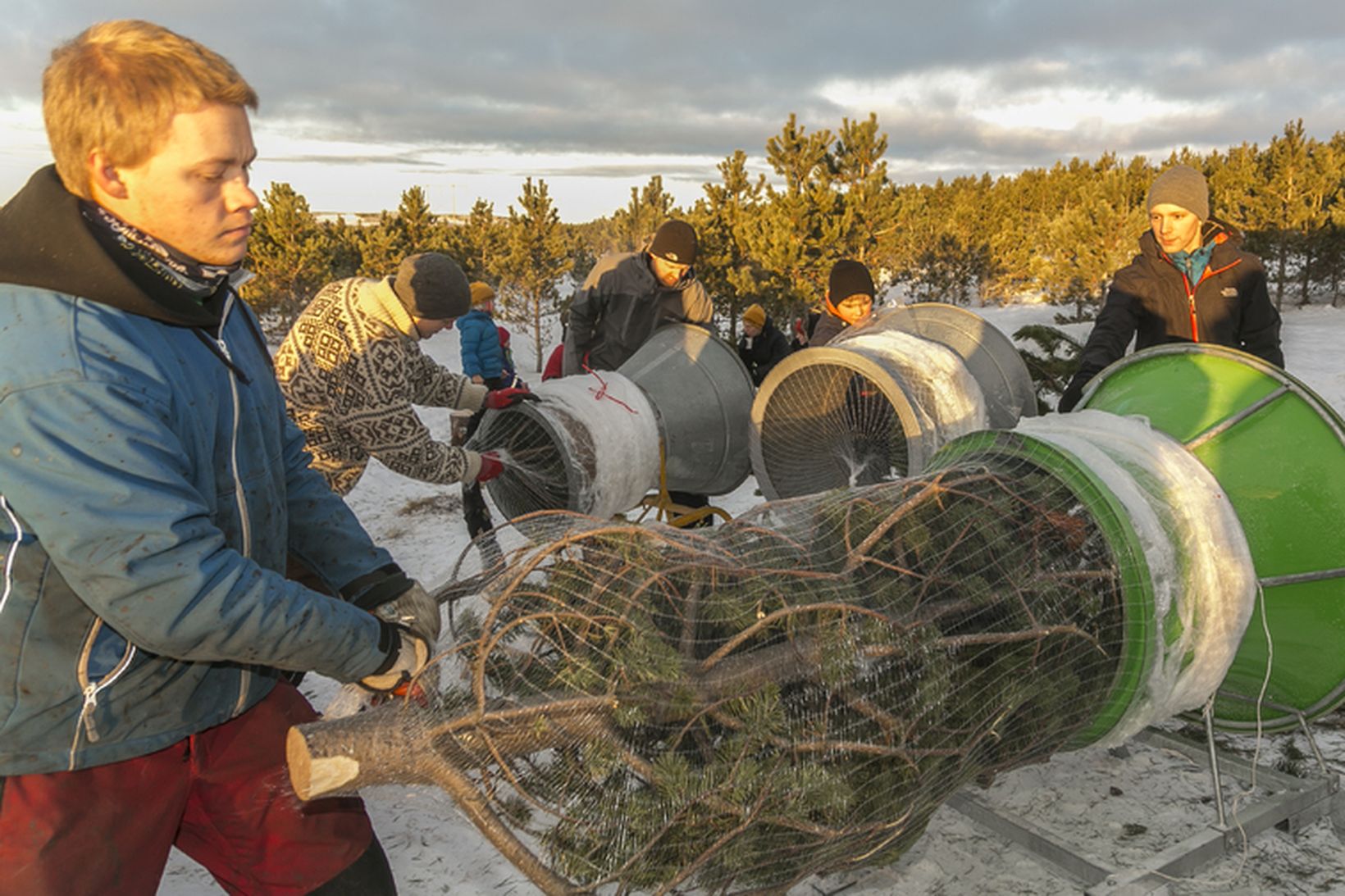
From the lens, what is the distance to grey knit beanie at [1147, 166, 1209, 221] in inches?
147

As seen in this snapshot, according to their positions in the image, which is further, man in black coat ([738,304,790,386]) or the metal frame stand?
man in black coat ([738,304,790,386])

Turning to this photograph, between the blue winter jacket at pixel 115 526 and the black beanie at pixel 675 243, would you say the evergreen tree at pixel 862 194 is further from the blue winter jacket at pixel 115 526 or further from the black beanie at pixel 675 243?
the blue winter jacket at pixel 115 526

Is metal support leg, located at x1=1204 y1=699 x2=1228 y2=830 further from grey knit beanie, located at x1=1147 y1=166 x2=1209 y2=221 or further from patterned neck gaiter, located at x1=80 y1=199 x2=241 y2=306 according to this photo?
patterned neck gaiter, located at x1=80 y1=199 x2=241 y2=306

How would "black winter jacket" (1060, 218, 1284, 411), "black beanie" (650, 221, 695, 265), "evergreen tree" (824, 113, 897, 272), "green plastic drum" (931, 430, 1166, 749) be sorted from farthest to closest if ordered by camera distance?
"evergreen tree" (824, 113, 897, 272) → "black beanie" (650, 221, 695, 265) → "black winter jacket" (1060, 218, 1284, 411) → "green plastic drum" (931, 430, 1166, 749)

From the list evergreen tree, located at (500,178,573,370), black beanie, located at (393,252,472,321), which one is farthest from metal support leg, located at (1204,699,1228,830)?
evergreen tree, located at (500,178,573,370)

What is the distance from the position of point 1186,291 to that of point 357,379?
12.1ft

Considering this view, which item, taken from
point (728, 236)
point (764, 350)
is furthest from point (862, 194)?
point (764, 350)

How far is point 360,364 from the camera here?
10.2 feet

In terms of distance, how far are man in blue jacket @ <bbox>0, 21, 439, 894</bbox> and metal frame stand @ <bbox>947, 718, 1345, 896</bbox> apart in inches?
87.7

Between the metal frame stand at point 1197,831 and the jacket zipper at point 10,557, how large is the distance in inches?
109

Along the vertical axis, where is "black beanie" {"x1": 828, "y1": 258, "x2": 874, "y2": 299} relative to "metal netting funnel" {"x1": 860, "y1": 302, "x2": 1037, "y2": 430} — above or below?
above

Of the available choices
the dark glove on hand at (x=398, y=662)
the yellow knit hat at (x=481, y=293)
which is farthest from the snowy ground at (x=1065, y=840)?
the yellow knit hat at (x=481, y=293)

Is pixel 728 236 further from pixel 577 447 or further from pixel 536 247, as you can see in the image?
pixel 577 447

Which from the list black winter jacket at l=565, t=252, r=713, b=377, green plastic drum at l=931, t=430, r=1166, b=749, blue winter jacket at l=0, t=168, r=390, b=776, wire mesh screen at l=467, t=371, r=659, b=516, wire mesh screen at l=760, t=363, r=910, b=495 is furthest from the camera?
black winter jacket at l=565, t=252, r=713, b=377
